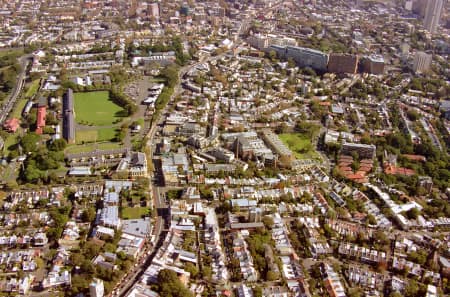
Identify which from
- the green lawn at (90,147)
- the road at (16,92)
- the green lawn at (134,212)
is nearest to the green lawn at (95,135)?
the green lawn at (90,147)

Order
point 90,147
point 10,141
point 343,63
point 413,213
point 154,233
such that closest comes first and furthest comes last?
point 154,233 < point 413,213 < point 90,147 < point 10,141 < point 343,63

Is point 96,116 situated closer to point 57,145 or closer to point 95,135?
point 95,135

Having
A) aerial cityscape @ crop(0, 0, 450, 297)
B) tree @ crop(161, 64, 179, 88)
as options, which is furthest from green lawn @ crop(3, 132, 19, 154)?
tree @ crop(161, 64, 179, 88)

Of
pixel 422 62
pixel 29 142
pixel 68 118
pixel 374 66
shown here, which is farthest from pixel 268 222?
pixel 422 62

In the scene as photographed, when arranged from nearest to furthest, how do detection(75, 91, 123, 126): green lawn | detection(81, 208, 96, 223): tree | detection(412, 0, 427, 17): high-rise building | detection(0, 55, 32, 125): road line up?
detection(81, 208, 96, 223): tree, detection(75, 91, 123, 126): green lawn, detection(0, 55, 32, 125): road, detection(412, 0, 427, 17): high-rise building

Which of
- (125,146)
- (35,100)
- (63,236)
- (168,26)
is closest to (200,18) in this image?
(168,26)

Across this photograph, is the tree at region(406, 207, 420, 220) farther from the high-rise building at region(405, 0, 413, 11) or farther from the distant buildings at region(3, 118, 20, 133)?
the high-rise building at region(405, 0, 413, 11)
